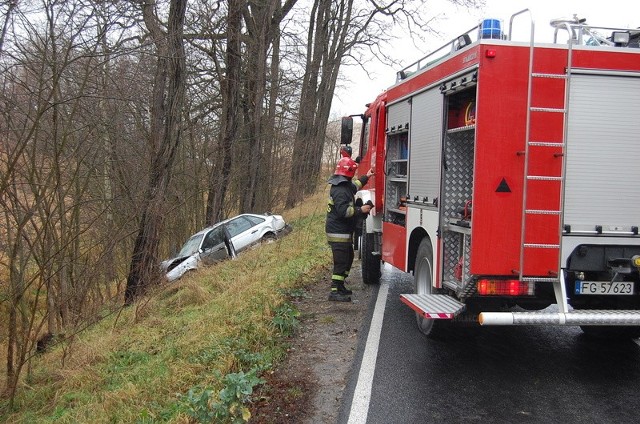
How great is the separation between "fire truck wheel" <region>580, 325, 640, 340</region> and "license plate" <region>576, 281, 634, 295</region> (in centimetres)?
136

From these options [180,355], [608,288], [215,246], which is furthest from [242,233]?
[608,288]

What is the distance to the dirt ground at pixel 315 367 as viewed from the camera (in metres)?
4.75

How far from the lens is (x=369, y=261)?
30.6ft

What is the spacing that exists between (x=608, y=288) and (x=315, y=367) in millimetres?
2646

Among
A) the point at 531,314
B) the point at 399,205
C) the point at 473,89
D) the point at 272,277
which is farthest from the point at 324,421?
the point at 272,277

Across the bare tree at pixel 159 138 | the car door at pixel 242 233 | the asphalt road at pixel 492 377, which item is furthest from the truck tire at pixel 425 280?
the car door at pixel 242 233

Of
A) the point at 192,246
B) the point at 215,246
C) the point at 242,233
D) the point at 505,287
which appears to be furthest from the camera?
the point at 242,233

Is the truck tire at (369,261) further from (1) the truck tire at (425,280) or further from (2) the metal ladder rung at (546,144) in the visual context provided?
(2) the metal ladder rung at (546,144)

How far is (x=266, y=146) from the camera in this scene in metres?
24.7

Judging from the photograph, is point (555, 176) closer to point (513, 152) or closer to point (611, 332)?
point (513, 152)

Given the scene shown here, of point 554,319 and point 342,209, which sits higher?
point 342,209

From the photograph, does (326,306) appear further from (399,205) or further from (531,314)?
(531,314)

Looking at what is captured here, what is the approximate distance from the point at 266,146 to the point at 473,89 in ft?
64.0

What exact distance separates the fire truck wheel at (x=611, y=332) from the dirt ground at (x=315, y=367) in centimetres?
251
